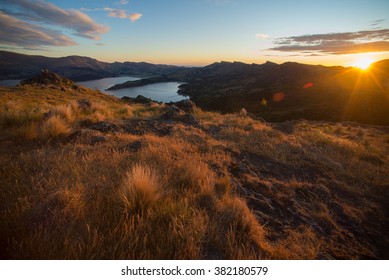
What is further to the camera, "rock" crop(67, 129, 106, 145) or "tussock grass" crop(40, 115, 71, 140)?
"tussock grass" crop(40, 115, 71, 140)

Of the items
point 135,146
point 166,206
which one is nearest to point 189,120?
point 135,146

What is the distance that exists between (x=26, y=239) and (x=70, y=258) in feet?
1.80

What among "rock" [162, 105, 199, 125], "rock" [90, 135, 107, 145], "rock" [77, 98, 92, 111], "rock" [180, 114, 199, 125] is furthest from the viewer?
"rock" [77, 98, 92, 111]

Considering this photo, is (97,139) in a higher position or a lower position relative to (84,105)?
lower

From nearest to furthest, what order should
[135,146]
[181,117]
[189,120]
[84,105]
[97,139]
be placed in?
[135,146]
[97,139]
[189,120]
[181,117]
[84,105]

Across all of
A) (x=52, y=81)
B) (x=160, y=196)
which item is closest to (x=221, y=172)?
(x=160, y=196)

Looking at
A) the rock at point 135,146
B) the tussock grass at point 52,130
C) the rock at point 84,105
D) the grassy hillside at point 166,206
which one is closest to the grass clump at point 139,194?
the grassy hillside at point 166,206

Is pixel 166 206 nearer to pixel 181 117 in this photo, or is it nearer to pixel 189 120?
pixel 189 120

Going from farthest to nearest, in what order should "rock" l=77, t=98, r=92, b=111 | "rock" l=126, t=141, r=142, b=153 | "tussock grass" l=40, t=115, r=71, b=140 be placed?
"rock" l=77, t=98, r=92, b=111 → "tussock grass" l=40, t=115, r=71, b=140 → "rock" l=126, t=141, r=142, b=153

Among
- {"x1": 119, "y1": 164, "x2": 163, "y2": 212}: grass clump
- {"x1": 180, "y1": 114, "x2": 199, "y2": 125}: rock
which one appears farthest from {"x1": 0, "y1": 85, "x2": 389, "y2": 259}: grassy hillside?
{"x1": 180, "y1": 114, "x2": 199, "y2": 125}: rock

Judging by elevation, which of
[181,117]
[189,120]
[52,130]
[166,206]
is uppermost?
[52,130]

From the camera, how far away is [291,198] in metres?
5.22

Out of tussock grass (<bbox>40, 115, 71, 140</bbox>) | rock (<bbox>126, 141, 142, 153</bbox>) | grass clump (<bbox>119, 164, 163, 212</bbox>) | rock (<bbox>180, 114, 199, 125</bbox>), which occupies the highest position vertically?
tussock grass (<bbox>40, 115, 71, 140</bbox>)

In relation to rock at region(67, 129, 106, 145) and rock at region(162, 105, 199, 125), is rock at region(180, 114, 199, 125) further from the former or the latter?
rock at region(67, 129, 106, 145)
